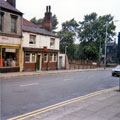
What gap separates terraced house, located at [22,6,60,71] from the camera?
1054 inches

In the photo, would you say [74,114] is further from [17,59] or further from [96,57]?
[96,57]

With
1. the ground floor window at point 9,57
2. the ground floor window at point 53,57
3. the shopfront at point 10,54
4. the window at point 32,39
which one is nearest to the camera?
the shopfront at point 10,54

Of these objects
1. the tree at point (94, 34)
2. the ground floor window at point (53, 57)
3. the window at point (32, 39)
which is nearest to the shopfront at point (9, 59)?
the window at point (32, 39)

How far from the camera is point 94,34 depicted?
59125mm

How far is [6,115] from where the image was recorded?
6711mm

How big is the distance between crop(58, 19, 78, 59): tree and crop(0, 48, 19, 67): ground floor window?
36.5 metres

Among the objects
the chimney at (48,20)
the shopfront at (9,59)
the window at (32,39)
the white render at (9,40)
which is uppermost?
the chimney at (48,20)

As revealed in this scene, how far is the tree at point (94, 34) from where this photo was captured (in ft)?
186

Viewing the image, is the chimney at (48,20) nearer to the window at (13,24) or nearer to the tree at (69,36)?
the window at (13,24)

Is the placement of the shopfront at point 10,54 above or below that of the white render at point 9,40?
below

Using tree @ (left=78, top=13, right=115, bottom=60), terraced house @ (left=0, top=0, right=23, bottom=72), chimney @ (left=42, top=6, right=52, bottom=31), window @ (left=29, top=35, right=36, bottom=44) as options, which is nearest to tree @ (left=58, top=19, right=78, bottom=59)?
tree @ (left=78, top=13, right=115, bottom=60)

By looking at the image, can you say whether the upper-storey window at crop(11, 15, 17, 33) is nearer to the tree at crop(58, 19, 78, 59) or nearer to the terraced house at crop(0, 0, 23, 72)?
the terraced house at crop(0, 0, 23, 72)

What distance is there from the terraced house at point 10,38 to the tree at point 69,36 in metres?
35.9

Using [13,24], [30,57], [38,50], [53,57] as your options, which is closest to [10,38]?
[13,24]
